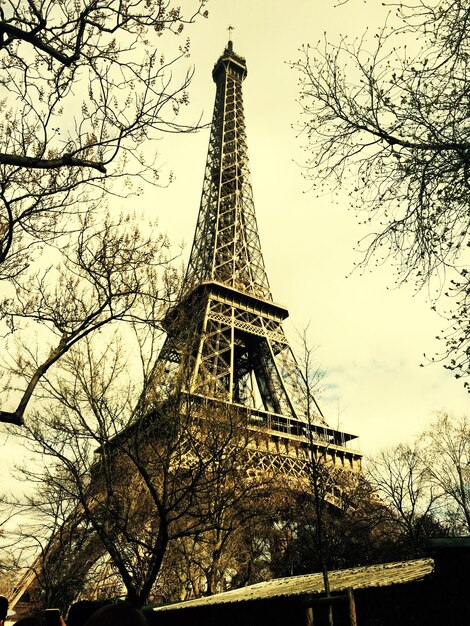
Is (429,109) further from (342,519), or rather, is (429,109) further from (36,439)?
(342,519)

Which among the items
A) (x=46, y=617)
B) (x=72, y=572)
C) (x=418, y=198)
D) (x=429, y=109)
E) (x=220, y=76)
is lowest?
(x=46, y=617)

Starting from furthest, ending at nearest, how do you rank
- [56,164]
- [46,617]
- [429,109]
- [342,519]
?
[342,519] < [429,109] < [56,164] < [46,617]

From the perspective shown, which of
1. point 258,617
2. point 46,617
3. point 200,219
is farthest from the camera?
point 200,219

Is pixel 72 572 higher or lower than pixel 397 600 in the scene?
higher

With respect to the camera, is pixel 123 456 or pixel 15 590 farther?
pixel 15 590

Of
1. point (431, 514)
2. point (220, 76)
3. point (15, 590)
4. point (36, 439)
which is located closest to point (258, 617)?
point (36, 439)

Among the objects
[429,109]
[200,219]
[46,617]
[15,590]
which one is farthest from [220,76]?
[46,617]

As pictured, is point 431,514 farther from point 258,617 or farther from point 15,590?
point 15,590
